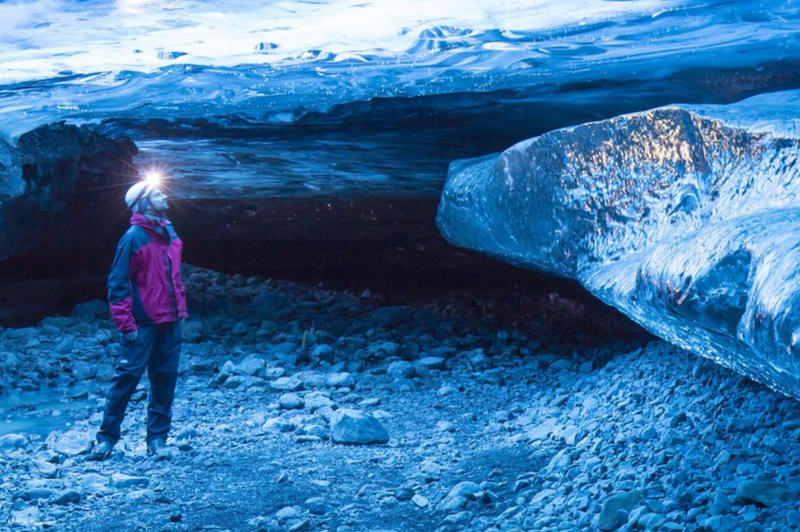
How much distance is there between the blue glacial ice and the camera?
A: 237cm

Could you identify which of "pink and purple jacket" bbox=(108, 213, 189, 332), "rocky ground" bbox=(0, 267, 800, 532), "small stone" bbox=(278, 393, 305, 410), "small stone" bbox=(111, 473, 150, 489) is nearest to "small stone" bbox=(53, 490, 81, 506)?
"rocky ground" bbox=(0, 267, 800, 532)

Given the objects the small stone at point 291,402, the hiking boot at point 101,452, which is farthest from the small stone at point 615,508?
the small stone at point 291,402

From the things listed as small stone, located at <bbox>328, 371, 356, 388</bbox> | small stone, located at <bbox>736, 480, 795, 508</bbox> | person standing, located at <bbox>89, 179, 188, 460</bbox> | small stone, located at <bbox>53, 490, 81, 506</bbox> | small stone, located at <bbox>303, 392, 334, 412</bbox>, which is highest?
person standing, located at <bbox>89, 179, 188, 460</bbox>

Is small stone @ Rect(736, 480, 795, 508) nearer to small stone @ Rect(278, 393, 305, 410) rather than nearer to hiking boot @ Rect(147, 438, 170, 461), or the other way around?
hiking boot @ Rect(147, 438, 170, 461)

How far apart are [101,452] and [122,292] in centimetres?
77

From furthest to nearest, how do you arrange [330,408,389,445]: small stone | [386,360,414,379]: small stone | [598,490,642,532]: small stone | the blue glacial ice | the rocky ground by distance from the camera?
[386,360,414,379]: small stone, [330,408,389,445]: small stone, the rocky ground, [598,490,642,532]: small stone, the blue glacial ice

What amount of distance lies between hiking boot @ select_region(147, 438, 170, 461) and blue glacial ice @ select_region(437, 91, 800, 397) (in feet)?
6.95

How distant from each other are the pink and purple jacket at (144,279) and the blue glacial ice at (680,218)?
192 centimetres

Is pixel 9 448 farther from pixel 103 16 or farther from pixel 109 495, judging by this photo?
pixel 103 16

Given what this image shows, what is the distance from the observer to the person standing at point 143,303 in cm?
400

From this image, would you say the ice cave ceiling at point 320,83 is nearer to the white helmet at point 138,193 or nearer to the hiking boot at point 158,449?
the white helmet at point 138,193

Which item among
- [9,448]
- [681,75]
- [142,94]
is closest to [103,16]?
[142,94]

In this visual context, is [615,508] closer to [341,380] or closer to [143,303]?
[143,303]

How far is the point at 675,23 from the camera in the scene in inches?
153
